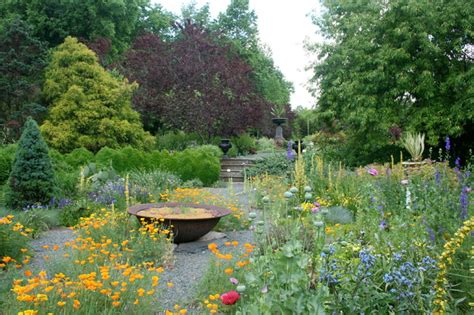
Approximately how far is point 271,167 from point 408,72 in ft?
15.5

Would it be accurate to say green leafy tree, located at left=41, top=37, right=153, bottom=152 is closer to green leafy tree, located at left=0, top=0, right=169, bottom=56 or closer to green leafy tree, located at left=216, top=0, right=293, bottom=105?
green leafy tree, located at left=0, top=0, right=169, bottom=56

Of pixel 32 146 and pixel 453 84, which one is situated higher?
pixel 453 84

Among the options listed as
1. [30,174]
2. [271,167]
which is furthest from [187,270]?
[271,167]

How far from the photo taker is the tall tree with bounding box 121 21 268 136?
16734 mm

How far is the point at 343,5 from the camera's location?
14.5m

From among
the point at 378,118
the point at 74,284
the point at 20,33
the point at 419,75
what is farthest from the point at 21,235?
the point at 20,33

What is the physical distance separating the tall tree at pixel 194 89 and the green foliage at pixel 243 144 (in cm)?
107

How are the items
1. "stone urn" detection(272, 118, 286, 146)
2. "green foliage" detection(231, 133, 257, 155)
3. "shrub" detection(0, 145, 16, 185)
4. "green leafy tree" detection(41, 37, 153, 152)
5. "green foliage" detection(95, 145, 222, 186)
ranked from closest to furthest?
"shrub" detection(0, 145, 16, 185)
"green foliage" detection(95, 145, 222, 186)
"green leafy tree" detection(41, 37, 153, 152)
"green foliage" detection(231, 133, 257, 155)
"stone urn" detection(272, 118, 286, 146)

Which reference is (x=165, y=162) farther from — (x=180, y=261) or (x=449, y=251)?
(x=449, y=251)

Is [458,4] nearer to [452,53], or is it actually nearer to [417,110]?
[452,53]

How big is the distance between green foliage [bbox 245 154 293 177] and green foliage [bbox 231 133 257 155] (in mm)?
4023

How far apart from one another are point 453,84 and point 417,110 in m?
1.08

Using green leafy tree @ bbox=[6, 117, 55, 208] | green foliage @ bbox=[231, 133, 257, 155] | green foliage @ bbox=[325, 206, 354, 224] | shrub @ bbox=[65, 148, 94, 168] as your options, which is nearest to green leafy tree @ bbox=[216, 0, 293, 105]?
green foliage @ bbox=[231, 133, 257, 155]

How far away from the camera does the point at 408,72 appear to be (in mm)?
12078
